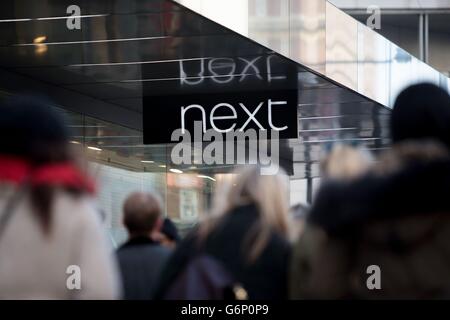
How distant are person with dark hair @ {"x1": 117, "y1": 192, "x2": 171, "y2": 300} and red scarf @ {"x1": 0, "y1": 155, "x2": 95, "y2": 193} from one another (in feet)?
6.04

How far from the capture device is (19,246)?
3.47 metres

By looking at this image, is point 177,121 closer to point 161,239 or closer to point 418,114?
point 161,239

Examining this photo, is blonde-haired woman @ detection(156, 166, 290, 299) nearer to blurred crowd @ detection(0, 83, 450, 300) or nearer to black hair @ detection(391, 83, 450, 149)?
blurred crowd @ detection(0, 83, 450, 300)

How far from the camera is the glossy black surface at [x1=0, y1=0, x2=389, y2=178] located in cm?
1014

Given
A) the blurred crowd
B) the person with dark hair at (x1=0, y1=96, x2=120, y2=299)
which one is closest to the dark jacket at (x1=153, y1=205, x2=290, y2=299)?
the blurred crowd

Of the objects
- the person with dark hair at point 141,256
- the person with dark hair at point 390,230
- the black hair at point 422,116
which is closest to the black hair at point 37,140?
the person with dark hair at point 390,230

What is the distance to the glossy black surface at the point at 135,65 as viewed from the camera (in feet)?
33.3

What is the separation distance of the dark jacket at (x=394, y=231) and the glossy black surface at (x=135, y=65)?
6.17 meters

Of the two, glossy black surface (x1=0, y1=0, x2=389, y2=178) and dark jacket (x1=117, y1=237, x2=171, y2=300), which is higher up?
glossy black surface (x1=0, y1=0, x2=389, y2=178)

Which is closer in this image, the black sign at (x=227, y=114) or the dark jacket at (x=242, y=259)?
the dark jacket at (x=242, y=259)

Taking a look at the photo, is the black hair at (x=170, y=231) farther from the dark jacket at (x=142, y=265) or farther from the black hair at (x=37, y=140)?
the black hair at (x=37, y=140)

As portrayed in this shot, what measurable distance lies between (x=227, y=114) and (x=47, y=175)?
10183 millimetres

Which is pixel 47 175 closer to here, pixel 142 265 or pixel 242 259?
pixel 242 259
